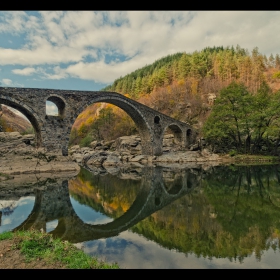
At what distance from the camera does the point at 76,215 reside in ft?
33.0

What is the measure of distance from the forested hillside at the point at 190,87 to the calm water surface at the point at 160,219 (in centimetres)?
3164

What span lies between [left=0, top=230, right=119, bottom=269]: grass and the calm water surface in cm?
94

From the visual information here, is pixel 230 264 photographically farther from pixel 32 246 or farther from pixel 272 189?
pixel 272 189

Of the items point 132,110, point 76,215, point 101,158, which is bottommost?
point 76,215

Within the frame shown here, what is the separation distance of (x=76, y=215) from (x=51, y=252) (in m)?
5.11

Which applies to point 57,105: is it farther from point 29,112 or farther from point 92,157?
point 92,157

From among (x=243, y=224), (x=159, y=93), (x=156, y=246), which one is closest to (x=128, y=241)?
(x=156, y=246)

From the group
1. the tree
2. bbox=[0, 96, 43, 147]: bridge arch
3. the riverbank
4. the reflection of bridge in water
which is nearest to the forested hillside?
the riverbank

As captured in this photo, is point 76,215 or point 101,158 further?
point 101,158

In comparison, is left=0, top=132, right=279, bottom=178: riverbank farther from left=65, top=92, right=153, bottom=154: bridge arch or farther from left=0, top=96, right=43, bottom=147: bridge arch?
left=65, top=92, right=153, bottom=154: bridge arch

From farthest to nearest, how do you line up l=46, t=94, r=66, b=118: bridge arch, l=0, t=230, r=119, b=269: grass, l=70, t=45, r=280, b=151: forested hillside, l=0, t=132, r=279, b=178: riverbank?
l=70, t=45, r=280, b=151: forested hillside → l=46, t=94, r=66, b=118: bridge arch → l=0, t=132, r=279, b=178: riverbank → l=0, t=230, r=119, b=269: grass

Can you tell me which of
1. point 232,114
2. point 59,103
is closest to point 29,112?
A: point 59,103

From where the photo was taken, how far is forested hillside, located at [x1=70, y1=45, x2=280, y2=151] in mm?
49250

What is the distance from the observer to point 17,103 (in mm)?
23250
